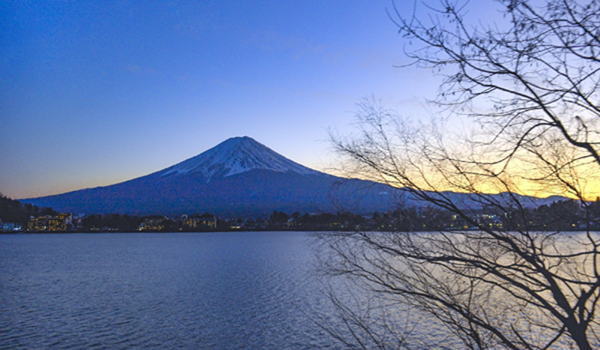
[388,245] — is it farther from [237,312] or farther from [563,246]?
[237,312]

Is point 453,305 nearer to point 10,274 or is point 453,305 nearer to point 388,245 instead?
point 388,245

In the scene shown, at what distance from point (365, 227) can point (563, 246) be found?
1788 mm

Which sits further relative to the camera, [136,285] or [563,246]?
[136,285]

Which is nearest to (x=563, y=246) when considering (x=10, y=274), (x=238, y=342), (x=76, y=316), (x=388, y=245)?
(x=388, y=245)

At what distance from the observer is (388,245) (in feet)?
11.2

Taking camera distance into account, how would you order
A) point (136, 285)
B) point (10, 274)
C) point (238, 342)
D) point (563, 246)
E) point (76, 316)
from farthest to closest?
point (10, 274) → point (136, 285) → point (76, 316) → point (238, 342) → point (563, 246)

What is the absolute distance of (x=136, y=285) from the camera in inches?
1057

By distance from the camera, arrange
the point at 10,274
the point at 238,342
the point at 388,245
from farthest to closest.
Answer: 1. the point at 10,274
2. the point at 238,342
3. the point at 388,245

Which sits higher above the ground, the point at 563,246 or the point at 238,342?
the point at 563,246

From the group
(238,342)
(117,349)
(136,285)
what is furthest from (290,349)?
(136,285)

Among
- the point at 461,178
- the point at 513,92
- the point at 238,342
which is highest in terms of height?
the point at 513,92

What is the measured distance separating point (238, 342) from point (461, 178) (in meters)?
12.3

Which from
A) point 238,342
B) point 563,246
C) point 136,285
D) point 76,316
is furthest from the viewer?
point 136,285

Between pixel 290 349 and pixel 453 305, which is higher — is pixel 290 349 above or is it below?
below
